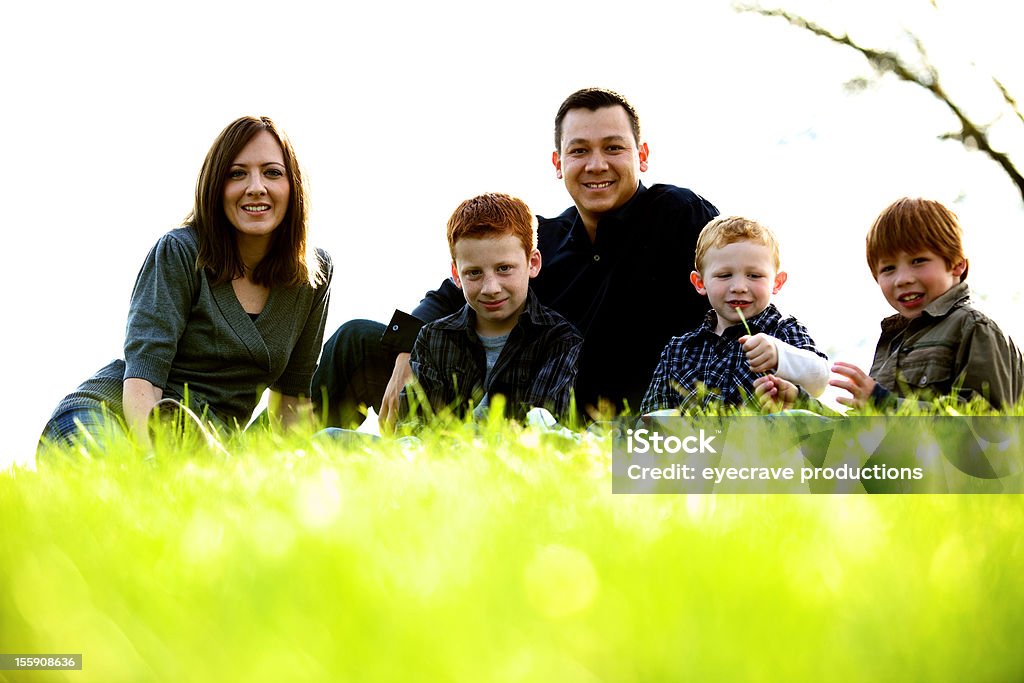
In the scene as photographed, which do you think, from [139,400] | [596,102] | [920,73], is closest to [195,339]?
[139,400]

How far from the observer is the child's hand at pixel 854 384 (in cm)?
327

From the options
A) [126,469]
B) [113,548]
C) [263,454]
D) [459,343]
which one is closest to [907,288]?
[459,343]

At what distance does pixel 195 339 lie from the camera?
12.9ft

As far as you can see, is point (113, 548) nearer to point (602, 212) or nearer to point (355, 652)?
point (355, 652)

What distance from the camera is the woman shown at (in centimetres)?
384

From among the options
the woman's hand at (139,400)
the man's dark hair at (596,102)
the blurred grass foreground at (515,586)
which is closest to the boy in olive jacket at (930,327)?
the man's dark hair at (596,102)

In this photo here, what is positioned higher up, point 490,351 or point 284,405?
point 490,351

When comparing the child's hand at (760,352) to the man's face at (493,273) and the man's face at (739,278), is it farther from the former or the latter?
the man's face at (493,273)

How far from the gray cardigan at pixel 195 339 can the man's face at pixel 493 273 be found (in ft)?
3.09

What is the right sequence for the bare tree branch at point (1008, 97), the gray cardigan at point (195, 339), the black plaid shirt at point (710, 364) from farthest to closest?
the bare tree branch at point (1008, 97) → the gray cardigan at point (195, 339) → the black plaid shirt at point (710, 364)

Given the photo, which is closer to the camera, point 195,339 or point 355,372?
point 195,339

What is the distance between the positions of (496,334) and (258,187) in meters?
1.14

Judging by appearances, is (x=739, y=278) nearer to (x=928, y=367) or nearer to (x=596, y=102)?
(x=928, y=367)

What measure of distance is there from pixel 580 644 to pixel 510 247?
2.56 m
